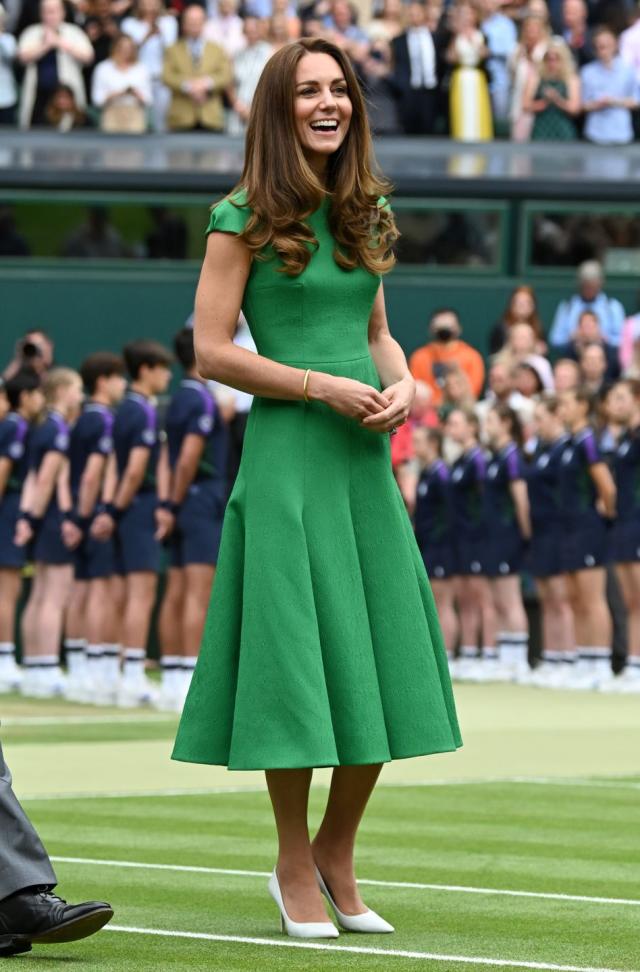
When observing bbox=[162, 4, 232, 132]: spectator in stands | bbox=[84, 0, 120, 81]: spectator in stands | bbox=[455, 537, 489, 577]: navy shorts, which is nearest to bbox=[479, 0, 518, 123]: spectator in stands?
bbox=[162, 4, 232, 132]: spectator in stands

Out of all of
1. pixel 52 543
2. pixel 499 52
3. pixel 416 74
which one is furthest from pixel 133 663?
pixel 499 52

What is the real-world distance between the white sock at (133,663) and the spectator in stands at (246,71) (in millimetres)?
8787

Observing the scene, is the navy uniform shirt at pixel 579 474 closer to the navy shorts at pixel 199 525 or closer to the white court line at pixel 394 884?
the navy shorts at pixel 199 525

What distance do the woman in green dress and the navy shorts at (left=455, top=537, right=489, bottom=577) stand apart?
12124 millimetres

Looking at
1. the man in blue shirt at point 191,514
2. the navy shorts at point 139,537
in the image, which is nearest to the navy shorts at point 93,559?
the navy shorts at point 139,537

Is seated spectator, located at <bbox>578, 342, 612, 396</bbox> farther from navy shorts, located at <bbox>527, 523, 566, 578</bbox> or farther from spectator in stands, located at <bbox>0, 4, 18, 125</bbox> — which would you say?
spectator in stands, located at <bbox>0, 4, 18, 125</bbox>

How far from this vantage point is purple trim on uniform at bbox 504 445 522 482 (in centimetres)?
1764

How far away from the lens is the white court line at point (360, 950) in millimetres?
5102

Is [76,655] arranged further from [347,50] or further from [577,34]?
[577,34]

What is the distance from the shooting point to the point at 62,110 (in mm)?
21797

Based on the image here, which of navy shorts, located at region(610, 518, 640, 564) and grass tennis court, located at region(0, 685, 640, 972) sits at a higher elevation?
grass tennis court, located at region(0, 685, 640, 972)

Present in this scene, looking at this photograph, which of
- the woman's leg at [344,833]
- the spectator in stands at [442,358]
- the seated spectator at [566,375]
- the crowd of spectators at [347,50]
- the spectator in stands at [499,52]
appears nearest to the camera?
the woman's leg at [344,833]

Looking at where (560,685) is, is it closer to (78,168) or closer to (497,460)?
(497,460)

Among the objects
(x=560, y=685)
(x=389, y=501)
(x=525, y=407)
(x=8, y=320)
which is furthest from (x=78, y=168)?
(x=389, y=501)
